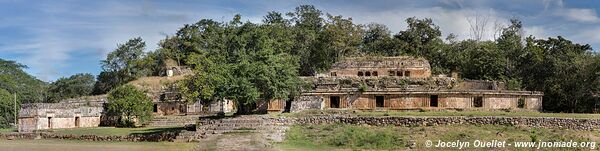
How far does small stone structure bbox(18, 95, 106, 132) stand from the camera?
43125 mm

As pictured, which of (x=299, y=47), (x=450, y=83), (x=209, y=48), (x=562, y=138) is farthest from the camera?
(x=299, y=47)

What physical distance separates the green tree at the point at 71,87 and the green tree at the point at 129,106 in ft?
124

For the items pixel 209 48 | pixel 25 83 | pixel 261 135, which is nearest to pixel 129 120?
pixel 209 48

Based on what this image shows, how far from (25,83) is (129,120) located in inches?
1904

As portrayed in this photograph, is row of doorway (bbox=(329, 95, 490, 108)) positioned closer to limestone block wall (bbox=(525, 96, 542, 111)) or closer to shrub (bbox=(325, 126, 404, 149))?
limestone block wall (bbox=(525, 96, 542, 111))

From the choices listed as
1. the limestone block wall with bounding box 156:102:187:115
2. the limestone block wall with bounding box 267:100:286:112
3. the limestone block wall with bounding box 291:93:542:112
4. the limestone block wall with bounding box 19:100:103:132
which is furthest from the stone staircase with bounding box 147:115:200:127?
the limestone block wall with bounding box 291:93:542:112

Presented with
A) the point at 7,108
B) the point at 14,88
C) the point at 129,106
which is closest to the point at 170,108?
the point at 129,106

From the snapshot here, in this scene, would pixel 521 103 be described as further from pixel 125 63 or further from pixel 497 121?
pixel 125 63

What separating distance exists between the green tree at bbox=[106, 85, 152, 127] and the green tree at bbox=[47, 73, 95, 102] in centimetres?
3769

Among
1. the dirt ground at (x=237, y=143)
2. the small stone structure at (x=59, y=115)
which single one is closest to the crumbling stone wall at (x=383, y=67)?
the small stone structure at (x=59, y=115)

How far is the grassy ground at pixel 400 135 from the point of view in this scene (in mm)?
26375

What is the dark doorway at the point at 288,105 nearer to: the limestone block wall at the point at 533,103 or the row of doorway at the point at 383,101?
the row of doorway at the point at 383,101

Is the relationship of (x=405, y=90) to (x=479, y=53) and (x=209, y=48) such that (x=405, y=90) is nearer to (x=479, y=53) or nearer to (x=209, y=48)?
(x=209, y=48)

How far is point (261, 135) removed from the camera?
27.8 m
